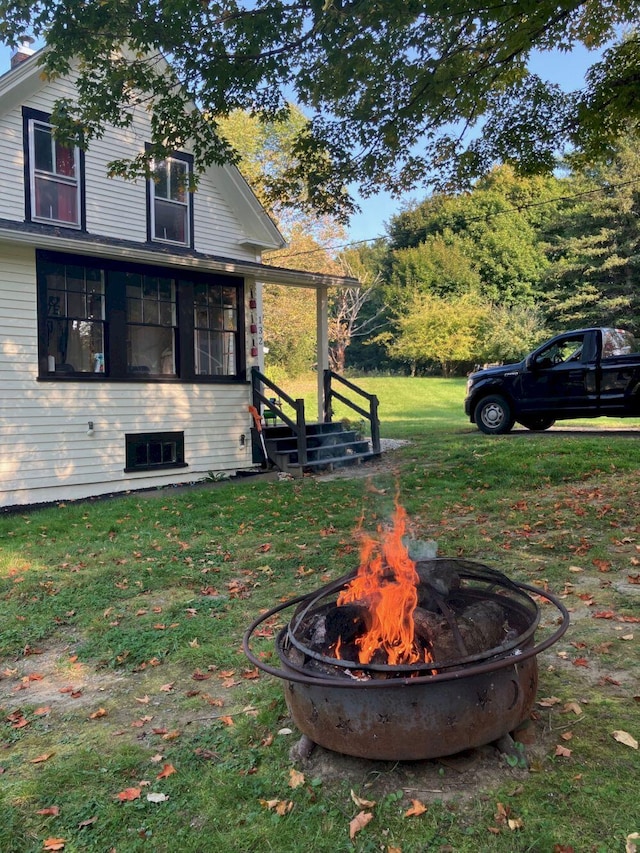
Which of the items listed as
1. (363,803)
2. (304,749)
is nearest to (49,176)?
(304,749)

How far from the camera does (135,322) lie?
37.0 ft

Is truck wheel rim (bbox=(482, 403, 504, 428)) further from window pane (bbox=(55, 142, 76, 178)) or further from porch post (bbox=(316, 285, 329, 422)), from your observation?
window pane (bbox=(55, 142, 76, 178))

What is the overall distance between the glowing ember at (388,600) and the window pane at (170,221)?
A: 1019 cm

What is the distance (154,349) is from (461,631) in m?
9.96

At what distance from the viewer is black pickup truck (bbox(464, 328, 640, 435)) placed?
1304 cm

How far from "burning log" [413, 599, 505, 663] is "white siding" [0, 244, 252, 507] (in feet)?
27.5

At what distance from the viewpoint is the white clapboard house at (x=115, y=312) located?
9750 millimetres

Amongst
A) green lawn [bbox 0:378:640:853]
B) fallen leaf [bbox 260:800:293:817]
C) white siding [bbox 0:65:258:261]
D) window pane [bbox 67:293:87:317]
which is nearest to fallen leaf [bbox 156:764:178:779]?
green lawn [bbox 0:378:640:853]

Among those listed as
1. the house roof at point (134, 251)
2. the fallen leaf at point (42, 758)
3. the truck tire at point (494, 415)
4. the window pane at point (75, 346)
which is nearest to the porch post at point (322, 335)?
the house roof at point (134, 251)

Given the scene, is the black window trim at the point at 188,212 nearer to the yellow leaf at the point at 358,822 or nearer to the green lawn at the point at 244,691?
the green lawn at the point at 244,691

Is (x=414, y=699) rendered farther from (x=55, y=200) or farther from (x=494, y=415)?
(x=494, y=415)

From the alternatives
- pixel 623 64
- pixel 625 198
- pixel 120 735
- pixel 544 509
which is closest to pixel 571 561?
pixel 544 509

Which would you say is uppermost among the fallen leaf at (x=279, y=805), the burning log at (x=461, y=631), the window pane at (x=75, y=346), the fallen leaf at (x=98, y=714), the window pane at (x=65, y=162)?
the window pane at (x=65, y=162)

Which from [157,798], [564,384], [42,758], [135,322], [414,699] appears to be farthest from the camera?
[564,384]
